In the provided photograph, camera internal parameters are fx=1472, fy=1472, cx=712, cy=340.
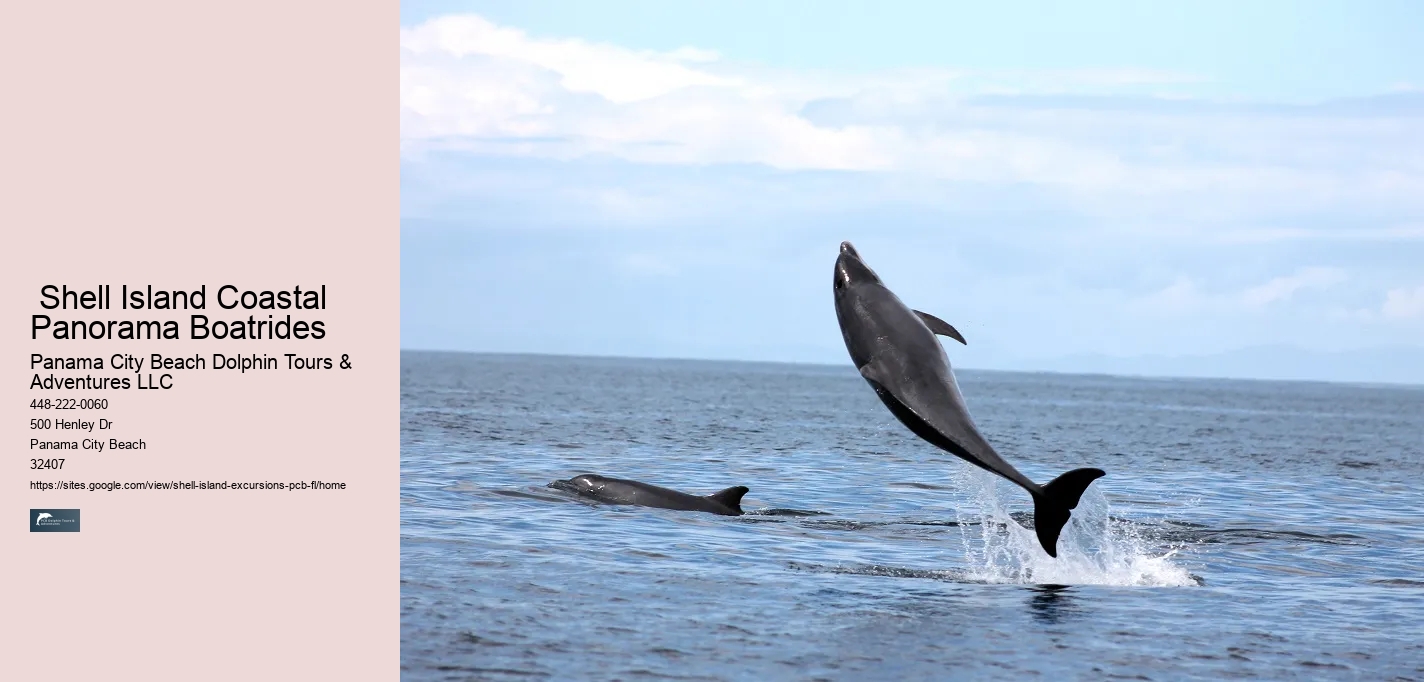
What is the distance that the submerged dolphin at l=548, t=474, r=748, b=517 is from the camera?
27219 mm

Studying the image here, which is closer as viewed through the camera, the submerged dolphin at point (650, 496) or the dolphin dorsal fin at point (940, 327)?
the dolphin dorsal fin at point (940, 327)

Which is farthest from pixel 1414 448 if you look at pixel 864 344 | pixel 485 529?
pixel 864 344

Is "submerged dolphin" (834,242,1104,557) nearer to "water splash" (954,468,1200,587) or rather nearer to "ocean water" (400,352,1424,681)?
"ocean water" (400,352,1424,681)

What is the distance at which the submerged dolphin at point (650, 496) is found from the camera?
89.3ft

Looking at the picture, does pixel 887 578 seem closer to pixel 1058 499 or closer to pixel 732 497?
pixel 1058 499

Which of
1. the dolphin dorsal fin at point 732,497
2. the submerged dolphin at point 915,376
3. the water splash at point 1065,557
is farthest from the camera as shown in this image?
the dolphin dorsal fin at point 732,497

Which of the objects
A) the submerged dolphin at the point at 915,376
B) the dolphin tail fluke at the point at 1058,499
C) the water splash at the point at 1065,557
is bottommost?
the water splash at the point at 1065,557

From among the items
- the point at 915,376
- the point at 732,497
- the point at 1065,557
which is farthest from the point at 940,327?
the point at 732,497

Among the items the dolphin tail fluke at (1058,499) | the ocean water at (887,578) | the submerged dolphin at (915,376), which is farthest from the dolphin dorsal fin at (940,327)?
the ocean water at (887,578)

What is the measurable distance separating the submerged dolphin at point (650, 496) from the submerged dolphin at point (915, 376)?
11.9m

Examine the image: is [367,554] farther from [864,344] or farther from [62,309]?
[864,344]

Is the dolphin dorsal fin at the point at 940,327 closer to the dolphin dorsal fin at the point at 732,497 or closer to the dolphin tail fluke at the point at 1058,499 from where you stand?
the dolphin tail fluke at the point at 1058,499

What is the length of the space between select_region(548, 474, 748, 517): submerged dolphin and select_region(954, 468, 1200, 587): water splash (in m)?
4.23

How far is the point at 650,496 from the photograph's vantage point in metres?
28.0
